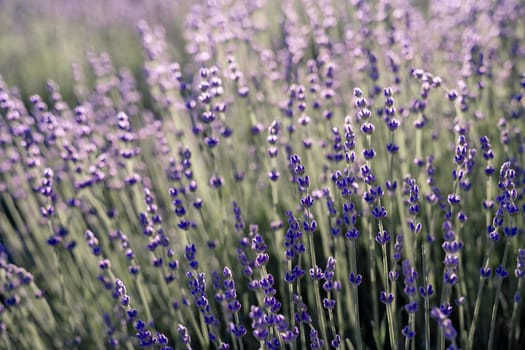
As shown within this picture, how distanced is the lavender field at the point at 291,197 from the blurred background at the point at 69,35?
2665mm

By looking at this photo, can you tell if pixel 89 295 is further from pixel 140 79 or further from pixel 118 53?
pixel 118 53

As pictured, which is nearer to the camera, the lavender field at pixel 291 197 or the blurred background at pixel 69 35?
the lavender field at pixel 291 197

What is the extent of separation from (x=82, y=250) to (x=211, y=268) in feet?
2.82

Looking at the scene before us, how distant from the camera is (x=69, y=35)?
760 cm

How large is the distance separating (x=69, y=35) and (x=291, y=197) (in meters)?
6.20

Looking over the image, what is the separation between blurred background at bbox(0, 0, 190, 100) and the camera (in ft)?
21.5

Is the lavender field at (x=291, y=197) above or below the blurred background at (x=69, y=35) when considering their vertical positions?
below

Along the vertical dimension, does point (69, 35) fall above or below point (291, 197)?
above

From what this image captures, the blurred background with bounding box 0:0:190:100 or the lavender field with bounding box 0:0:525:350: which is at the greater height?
the blurred background with bounding box 0:0:190:100

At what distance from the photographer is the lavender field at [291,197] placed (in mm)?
1707

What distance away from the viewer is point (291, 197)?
2684 mm

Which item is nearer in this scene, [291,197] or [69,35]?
[291,197]

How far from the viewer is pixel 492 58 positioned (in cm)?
293

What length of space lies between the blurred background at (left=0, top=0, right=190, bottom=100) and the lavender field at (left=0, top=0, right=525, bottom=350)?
2665mm
